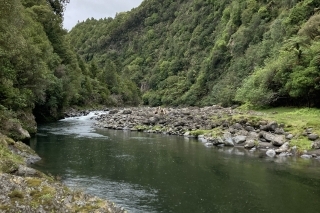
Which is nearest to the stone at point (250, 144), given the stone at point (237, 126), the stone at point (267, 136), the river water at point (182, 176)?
the river water at point (182, 176)

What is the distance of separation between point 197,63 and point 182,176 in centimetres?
12951

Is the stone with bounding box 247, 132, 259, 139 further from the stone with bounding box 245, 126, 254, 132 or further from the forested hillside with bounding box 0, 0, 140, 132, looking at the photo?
the forested hillside with bounding box 0, 0, 140, 132

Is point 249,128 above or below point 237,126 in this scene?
below

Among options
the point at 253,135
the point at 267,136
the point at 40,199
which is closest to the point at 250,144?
the point at 267,136

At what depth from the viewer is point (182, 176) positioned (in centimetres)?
2252

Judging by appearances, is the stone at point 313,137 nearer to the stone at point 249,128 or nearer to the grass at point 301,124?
the grass at point 301,124

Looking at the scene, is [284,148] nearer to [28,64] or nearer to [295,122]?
[295,122]

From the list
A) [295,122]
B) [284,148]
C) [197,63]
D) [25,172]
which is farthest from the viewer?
[197,63]

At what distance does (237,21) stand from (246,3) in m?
7.49

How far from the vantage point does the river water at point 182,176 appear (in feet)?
56.1

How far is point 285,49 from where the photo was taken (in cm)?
6138

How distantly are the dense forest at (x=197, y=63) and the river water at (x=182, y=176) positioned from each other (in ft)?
26.3

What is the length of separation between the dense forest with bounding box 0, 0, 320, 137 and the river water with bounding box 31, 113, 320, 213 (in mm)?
8015

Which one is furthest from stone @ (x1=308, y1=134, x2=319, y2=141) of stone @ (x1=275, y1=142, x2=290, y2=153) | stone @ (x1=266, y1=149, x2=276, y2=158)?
stone @ (x1=266, y1=149, x2=276, y2=158)
